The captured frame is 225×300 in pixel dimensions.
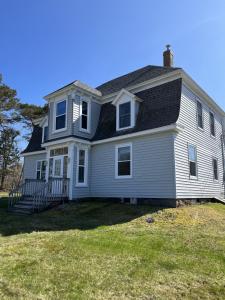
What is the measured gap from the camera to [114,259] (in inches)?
221

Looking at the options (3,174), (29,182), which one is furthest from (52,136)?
(3,174)

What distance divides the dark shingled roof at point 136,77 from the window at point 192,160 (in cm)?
429

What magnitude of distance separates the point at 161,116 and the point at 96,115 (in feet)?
16.5

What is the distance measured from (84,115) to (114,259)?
37.5ft

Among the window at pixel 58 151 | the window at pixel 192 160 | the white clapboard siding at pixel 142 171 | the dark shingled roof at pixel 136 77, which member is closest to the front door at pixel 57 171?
the window at pixel 58 151

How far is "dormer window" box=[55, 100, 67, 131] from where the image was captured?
15.8m

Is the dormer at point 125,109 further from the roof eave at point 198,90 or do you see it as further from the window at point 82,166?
the roof eave at point 198,90

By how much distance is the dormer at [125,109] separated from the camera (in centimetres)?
1440

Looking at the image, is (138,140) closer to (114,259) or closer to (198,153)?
(198,153)

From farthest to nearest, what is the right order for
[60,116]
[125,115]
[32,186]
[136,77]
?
1. [136,77]
2. [32,186]
3. [60,116]
4. [125,115]

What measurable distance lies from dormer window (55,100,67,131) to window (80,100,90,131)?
3.31ft

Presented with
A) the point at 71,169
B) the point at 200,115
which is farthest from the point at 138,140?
the point at 200,115

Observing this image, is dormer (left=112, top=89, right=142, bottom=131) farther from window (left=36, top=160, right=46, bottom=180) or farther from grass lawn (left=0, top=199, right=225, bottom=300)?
window (left=36, top=160, right=46, bottom=180)

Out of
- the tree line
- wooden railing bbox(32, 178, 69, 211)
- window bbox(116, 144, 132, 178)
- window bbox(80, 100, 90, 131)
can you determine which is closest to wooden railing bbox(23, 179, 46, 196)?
wooden railing bbox(32, 178, 69, 211)
